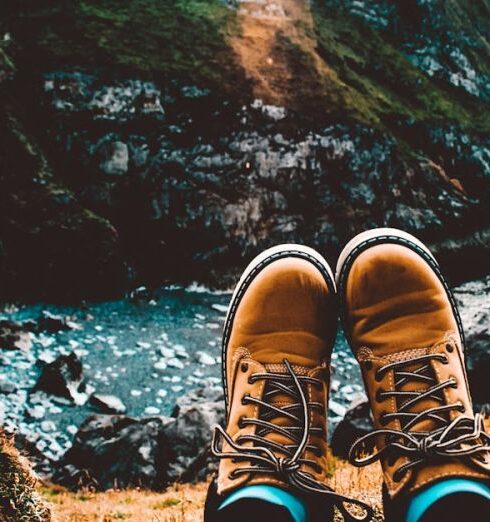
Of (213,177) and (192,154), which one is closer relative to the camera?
(213,177)

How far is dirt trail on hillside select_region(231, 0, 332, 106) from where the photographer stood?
17.7 meters

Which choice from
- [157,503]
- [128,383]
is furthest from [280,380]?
[128,383]

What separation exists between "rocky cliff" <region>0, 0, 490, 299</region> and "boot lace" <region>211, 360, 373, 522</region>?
10717 mm

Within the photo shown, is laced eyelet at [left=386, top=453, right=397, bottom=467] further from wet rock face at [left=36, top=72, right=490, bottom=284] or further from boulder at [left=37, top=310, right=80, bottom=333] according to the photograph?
wet rock face at [left=36, top=72, right=490, bottom=284]

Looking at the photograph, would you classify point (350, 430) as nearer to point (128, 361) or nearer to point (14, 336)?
point (128, 361)

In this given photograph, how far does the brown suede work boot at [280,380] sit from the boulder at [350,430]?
141 inches

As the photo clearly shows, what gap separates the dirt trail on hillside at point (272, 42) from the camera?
1770cm

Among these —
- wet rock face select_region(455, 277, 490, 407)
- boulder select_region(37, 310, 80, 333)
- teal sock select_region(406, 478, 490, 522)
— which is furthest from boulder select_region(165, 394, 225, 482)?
boulder select_region(37, 310, 80, 333)

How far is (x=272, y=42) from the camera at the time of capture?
19.8 meters

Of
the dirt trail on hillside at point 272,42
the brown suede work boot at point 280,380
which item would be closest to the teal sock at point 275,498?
the brown suede work boot at point 280,380

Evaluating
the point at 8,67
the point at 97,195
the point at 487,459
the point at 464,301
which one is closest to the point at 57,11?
the point at 8,67

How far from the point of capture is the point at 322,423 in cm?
248

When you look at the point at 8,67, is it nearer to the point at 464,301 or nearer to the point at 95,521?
the point at 464,301

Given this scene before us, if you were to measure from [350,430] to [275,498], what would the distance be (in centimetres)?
448
